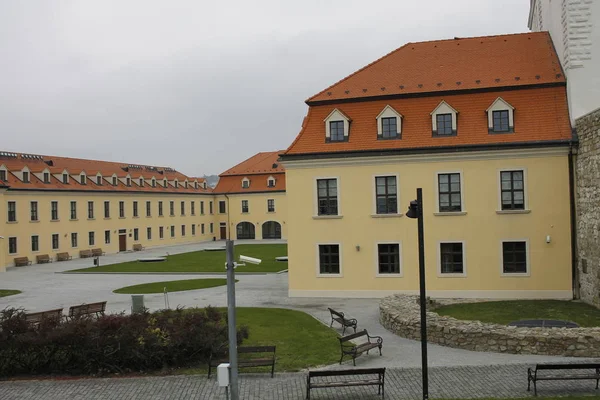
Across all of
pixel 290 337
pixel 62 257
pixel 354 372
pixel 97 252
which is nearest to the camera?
pixel 354 372

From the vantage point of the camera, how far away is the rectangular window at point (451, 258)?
24141 millimetres

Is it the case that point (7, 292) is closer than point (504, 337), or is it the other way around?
point (504, 337)

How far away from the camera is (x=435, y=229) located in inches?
961

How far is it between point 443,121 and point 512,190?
427cm

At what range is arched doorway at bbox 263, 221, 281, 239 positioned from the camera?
72062 millimetres

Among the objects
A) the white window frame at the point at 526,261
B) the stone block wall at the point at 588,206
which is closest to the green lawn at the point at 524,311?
the stone block wall at the point at 588,206

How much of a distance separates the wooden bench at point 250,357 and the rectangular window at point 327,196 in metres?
10.9

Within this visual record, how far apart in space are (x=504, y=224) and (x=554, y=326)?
7783mm

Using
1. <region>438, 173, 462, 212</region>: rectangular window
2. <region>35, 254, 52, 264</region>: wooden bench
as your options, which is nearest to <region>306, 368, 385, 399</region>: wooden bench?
<region>438, 173, 462, 212</region>: rectangular window

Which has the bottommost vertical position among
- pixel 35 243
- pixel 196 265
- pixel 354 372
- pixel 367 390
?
pixel 196 265

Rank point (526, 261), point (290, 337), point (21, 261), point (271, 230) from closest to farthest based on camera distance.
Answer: point (290, 337), point (526, 261), point (21, 261), point (271, 230)

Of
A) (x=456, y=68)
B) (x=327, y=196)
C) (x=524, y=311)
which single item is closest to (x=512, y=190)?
(x=524, y=311)

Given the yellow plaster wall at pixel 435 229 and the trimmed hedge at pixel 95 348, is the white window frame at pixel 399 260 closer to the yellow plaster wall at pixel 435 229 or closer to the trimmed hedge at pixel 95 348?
the yellow plaster wall at pixel 435 229

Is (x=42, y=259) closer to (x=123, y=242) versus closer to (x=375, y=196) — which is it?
(x=123, y=242)
